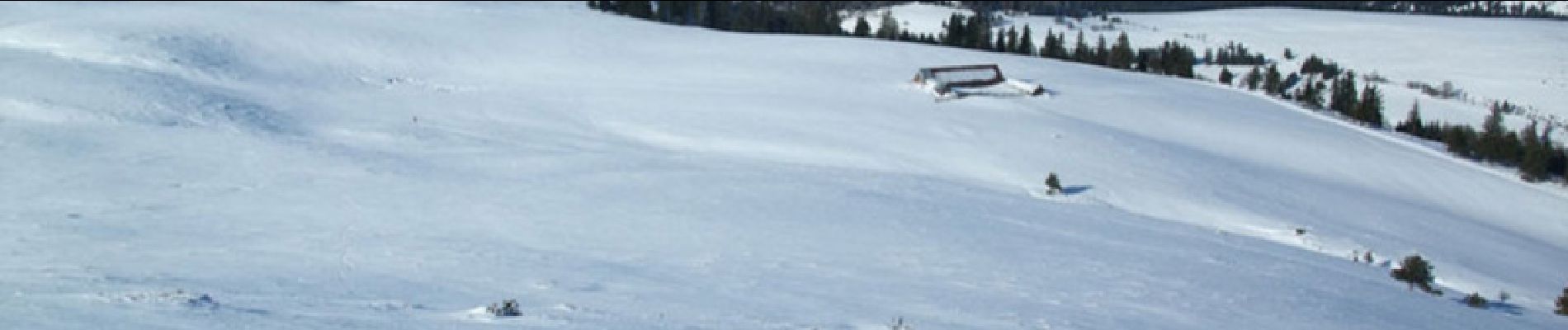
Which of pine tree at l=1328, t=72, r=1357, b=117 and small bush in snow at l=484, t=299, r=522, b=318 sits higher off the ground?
small bush in snow at l=484, t=299, r=522, b=318

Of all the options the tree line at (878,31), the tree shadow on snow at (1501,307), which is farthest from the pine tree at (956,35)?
the tree shadow on snow at (1501,307)

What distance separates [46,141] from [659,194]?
807 cm

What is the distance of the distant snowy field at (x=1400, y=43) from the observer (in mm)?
55750

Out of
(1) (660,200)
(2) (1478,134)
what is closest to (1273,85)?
(2) (1478,134)

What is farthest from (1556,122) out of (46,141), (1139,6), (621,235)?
(1139,6)

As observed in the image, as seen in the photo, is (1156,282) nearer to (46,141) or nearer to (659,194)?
(659,194)

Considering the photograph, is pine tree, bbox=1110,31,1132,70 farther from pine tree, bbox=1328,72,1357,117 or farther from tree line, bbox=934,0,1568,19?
tree line, bbox=934,0,1568,19

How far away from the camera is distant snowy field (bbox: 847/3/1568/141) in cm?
5575

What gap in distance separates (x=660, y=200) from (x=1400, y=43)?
322 ft

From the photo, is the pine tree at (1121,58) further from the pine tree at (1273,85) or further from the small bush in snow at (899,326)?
the small bush in snow at (899,326)

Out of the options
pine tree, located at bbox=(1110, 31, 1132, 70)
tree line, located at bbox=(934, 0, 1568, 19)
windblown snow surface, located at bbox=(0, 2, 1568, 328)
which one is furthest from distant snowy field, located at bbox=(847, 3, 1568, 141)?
windblown snow surface, located at bbox=(0, 2, 1568, 328)

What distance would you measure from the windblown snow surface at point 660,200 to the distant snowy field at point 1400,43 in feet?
81.1

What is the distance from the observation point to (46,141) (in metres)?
16.6

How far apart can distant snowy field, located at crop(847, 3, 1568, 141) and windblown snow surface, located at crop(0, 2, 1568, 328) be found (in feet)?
81.1
